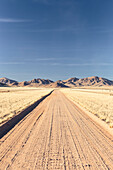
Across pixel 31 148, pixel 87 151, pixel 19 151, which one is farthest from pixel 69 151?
pixel 19 151

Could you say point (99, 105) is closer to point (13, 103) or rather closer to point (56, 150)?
point (13, 103)

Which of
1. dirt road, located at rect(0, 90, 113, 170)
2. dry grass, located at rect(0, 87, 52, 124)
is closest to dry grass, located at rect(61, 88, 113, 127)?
dirt road, located at rect(0, 90, 113, 170)

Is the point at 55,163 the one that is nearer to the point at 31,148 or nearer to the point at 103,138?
the point at 31,148

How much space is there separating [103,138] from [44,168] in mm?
3636

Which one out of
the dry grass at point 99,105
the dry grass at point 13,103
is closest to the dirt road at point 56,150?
the dry grass at point 99,105

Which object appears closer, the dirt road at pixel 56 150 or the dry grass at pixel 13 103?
the dirt road at pixel 56 150

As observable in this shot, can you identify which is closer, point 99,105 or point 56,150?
point 56,150

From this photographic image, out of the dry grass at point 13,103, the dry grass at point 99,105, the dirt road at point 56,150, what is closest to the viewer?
the dirt road at point 56,150

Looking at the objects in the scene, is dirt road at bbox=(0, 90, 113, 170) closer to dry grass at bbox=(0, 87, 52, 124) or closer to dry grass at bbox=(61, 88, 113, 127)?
dry grass at bbox=(61, 88, 113, 127)

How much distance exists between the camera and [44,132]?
7168mm

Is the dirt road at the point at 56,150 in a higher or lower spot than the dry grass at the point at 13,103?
higher

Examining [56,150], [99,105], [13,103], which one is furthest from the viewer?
[13,103]

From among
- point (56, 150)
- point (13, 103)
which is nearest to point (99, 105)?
point (13, 103)

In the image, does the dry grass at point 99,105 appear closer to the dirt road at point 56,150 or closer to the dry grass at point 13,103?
the dirt road at point 56,150
